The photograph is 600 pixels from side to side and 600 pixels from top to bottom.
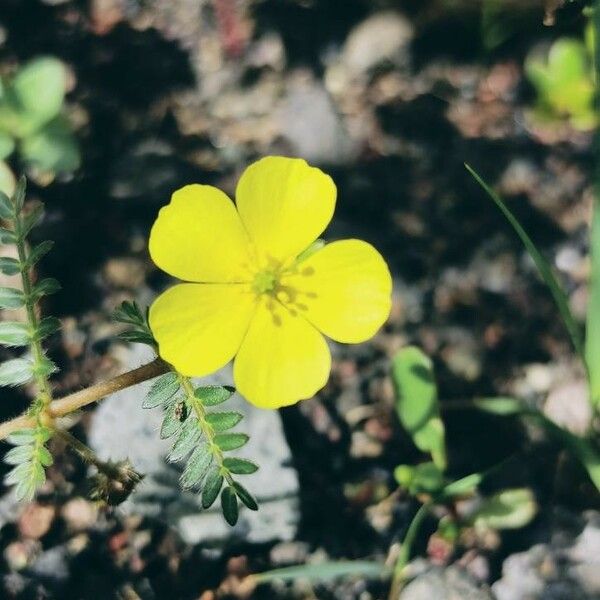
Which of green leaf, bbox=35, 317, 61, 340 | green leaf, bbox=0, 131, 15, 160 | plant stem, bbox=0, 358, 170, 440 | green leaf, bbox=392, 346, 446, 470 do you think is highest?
green leaf, bbox=0, 131, 15, 160

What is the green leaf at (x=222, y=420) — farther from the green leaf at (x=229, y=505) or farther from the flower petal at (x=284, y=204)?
the flower petal at (x=284, y=204)

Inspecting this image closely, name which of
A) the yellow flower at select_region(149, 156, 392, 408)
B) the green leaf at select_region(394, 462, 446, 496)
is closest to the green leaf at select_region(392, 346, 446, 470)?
the green leaf at select_region(394, 462, 446, 496)

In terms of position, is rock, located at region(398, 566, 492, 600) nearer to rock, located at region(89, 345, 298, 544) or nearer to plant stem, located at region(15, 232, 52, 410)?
rock, located at region(89, 345, 298, 544)

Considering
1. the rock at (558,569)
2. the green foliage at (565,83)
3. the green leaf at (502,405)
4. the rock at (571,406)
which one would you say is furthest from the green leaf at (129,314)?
the green foliage at (565,83)

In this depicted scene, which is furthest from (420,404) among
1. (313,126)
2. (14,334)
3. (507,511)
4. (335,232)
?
(14,334)

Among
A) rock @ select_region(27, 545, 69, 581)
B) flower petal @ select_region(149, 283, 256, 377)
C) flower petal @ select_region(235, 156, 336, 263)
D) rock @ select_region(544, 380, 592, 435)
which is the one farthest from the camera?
rock @ select_region(544, 380, 592, 435)

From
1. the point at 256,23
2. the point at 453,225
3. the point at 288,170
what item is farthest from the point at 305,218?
the point at 256,23
